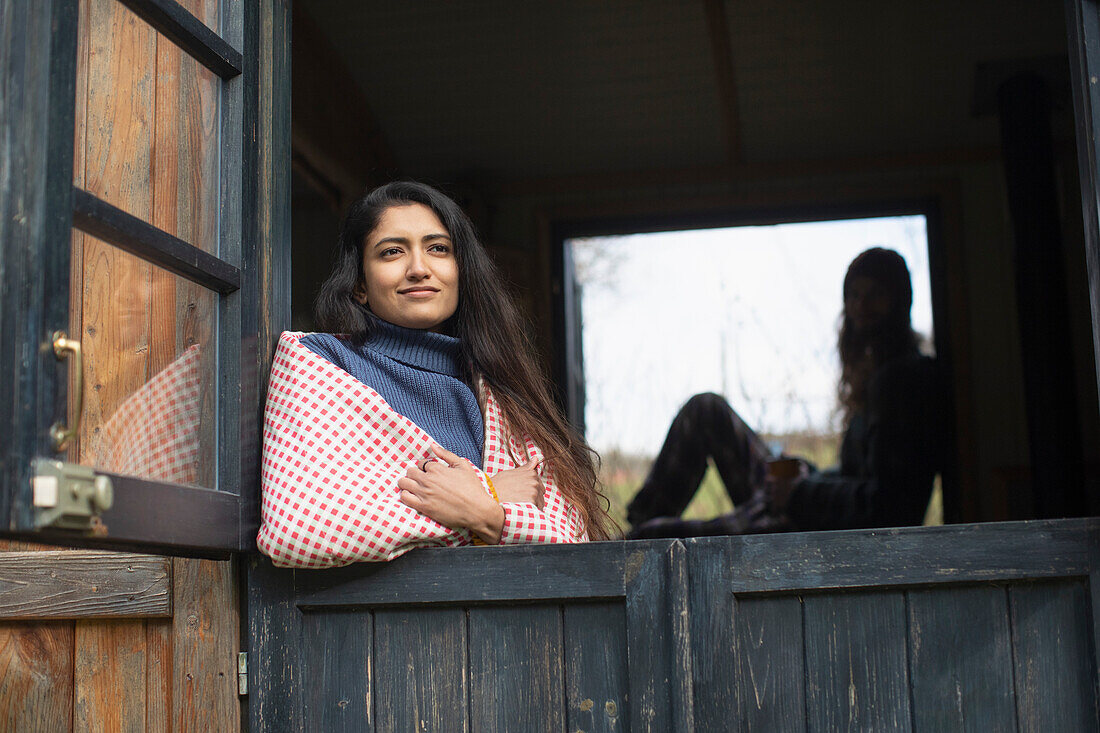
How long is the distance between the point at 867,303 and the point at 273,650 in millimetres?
3791

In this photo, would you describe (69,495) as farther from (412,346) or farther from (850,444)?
(850,444)

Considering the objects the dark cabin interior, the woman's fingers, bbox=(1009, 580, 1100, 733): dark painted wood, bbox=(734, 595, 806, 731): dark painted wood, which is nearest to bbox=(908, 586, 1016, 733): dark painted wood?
bbox=(1009, 580, 1100, 733): dark painted wood

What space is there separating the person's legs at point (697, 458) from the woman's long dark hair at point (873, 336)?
0.49m

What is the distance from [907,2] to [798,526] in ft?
6.75

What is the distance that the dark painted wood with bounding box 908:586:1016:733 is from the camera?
158cm

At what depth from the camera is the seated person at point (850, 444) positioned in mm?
4336

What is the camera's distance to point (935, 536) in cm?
160

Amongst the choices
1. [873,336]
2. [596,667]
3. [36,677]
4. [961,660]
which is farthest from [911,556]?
[873,336]

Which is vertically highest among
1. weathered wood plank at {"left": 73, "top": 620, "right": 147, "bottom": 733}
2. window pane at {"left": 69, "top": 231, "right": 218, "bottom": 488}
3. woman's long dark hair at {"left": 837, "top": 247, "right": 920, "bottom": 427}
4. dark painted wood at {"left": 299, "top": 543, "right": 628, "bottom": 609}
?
woman's long dark hair at {"left": 837, "top": 247, "right": 920, "bottom": 427}

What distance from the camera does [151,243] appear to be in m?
1.50

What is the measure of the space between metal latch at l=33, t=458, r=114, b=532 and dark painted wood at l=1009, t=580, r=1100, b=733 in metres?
1.24

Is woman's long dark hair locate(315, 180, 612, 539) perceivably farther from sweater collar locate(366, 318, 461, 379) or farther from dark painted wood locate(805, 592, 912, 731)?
dark painted wood locate(805, 592, 912, 731)

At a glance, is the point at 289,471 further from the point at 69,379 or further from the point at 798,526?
the point at 798,526

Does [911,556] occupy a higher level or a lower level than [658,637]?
higher
